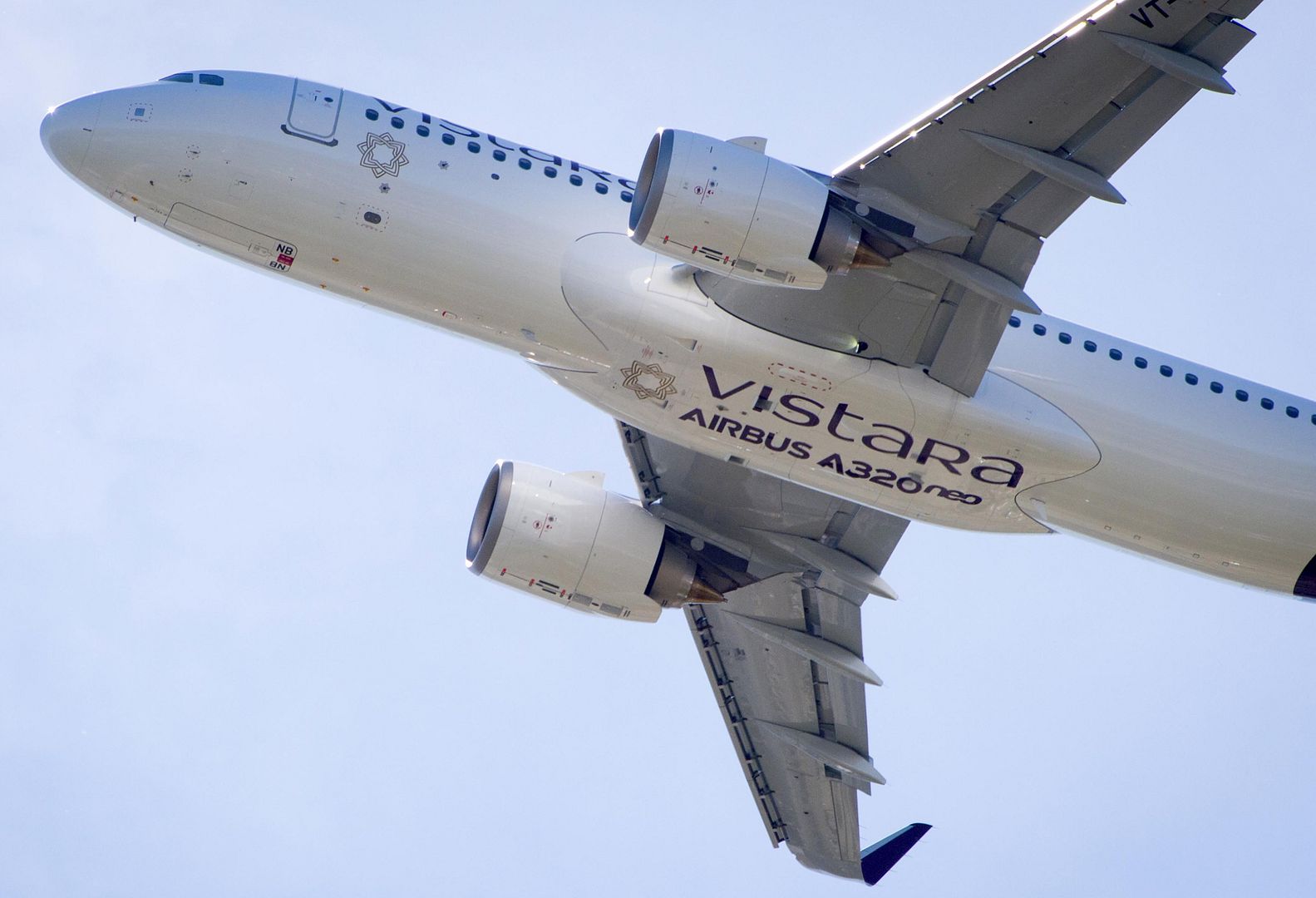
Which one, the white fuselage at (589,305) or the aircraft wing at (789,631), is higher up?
the white fuselage at (589,305)

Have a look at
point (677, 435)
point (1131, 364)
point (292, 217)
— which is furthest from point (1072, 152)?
point (292, 217)

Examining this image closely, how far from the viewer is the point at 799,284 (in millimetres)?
18766

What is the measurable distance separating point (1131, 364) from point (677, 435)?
22.1ft

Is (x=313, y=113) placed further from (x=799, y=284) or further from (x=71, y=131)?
(x=799, y=284)

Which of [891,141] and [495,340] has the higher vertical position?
[891,141]

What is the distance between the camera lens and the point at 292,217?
65.7 ft

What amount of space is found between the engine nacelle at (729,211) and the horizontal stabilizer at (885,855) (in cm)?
1189

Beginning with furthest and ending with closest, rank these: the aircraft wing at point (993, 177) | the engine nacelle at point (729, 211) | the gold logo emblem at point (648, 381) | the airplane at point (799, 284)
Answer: the gold logo emblem at point (648, 381) < the airplane at point (799, 284) < the engine nacelle at point (729, 211) < the aircraft wing at point (993, 177)

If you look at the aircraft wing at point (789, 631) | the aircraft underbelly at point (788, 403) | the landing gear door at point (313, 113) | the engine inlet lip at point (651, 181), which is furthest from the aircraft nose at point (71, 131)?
the aircraft wing at point (789, 631)

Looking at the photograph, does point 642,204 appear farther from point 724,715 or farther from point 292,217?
point 724,715

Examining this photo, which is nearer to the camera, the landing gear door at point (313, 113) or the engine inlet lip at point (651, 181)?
the engine inlet lip at point (651, 181)

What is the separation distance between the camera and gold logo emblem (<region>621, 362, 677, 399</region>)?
2017 centimetres

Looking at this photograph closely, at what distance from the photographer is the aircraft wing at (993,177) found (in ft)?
58.6

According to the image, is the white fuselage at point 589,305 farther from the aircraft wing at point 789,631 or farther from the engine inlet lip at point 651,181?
the aircraft wing at point 789,631
